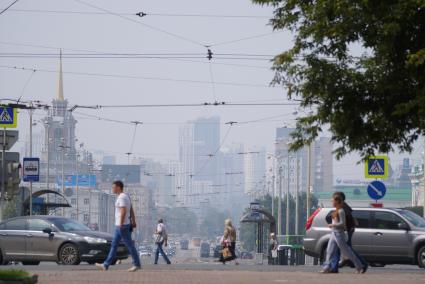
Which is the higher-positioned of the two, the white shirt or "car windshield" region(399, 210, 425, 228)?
the white shirt

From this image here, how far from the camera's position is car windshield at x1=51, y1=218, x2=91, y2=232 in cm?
3059

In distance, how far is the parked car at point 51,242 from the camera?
2981 centimetres

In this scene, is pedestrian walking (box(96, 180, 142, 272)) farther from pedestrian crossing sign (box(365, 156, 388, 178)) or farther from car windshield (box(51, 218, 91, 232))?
pedestrian crossing sign (box(365, 156, 388, 178))

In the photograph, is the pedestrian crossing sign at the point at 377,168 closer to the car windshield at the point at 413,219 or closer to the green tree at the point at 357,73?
the car windshield at the point at 413,219

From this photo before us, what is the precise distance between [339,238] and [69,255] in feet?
27.3

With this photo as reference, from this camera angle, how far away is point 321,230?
3184cm

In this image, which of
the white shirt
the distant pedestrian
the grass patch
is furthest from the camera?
the distant pedestrian

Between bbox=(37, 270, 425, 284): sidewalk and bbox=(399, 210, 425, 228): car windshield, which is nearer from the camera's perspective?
bbox=(37, 270, 425, 284): sidewalk

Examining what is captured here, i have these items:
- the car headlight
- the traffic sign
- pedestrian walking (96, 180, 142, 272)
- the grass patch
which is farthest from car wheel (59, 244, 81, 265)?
the traffic sign

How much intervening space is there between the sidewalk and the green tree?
7.93ft

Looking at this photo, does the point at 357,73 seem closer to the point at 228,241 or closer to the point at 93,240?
the point at 93,240

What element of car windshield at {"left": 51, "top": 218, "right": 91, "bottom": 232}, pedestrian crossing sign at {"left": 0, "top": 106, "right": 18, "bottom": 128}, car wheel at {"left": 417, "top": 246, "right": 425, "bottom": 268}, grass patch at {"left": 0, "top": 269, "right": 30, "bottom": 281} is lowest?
car wheel at {"left": 417, "top": 246, "right": 425, "bottom": 268}

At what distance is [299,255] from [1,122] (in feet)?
65.8

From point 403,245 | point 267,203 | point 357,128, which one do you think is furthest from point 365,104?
point 267,203
